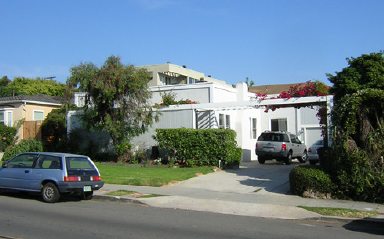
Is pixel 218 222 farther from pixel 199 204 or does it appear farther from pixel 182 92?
pixel 182 92

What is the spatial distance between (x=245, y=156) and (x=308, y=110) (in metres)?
7.14

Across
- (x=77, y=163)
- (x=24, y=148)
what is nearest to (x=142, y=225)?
(x=77, y=163)

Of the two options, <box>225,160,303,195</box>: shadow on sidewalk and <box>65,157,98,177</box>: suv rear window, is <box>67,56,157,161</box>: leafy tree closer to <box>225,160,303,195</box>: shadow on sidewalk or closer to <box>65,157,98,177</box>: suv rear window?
<box>225,160,303,195</box>: shadow on sidewalk

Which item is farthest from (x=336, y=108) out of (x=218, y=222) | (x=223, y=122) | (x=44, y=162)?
(x=223, y=122)

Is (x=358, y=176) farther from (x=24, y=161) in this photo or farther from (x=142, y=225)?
(x=24, y=161)

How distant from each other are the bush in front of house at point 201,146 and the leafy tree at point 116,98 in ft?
6.63

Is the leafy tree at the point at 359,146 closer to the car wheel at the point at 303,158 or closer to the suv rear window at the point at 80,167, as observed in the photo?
the suv rear window at the point at 80,167

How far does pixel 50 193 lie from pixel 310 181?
7.74m

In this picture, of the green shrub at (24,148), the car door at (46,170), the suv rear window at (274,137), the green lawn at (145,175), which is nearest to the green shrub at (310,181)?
the green lawn at (145,175)

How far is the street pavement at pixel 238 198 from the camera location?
35.8 ft

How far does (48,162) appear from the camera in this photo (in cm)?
1216

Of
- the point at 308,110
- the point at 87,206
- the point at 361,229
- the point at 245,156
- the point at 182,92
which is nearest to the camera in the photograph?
the point at 361,229

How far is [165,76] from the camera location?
162ft

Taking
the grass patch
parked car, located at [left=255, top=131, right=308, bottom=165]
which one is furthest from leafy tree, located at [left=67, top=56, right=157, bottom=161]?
the grass patch
